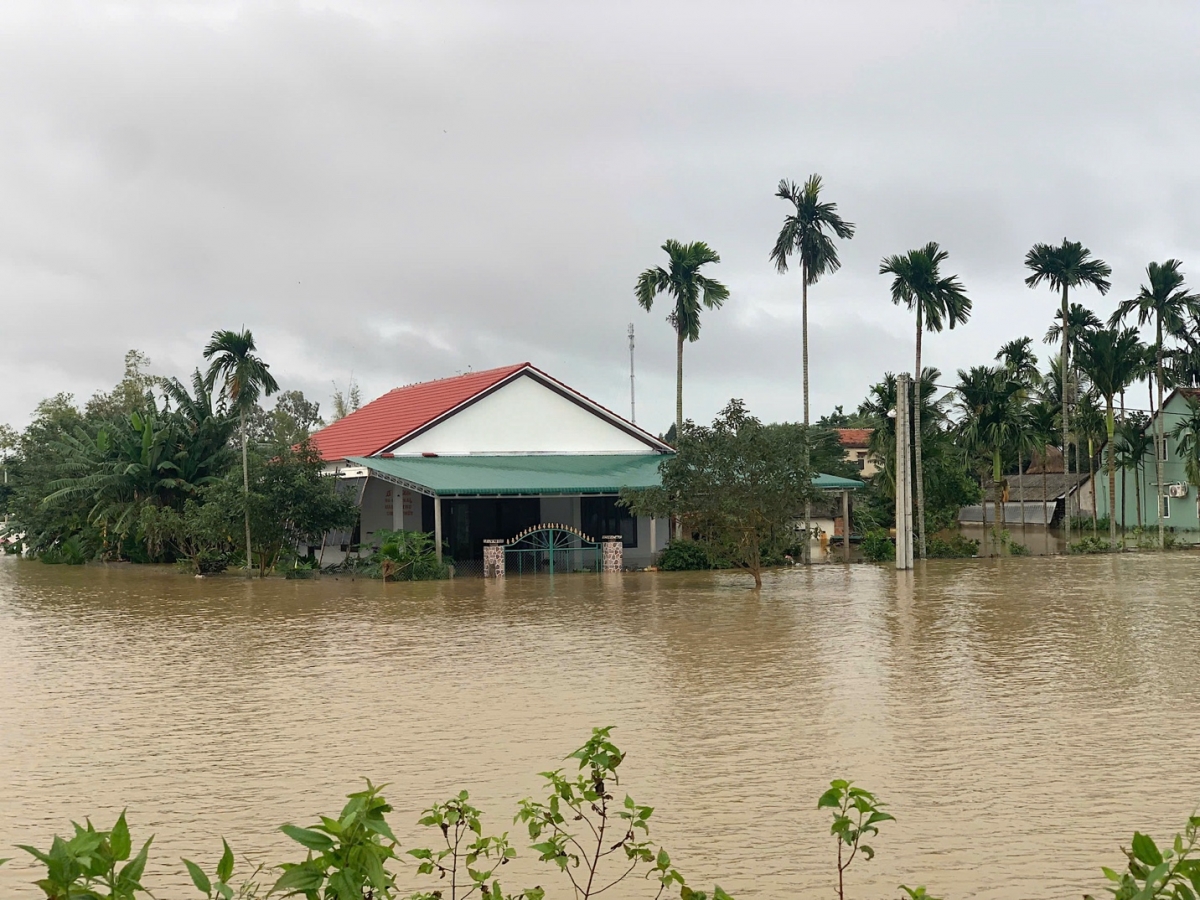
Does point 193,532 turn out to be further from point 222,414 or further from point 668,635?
point 668,635

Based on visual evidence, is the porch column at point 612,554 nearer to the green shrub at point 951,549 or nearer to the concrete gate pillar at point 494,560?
the concrete gate pillar at point 494,560

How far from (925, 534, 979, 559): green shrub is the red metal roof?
13.9 meters

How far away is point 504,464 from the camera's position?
117 ft

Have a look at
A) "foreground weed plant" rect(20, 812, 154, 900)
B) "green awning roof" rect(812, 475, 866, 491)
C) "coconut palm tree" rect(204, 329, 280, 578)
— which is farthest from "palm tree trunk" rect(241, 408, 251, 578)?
"foreground weed plant" rect(20, 812, 154, 900)

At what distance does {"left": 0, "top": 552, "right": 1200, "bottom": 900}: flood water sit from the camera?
27.3 feet

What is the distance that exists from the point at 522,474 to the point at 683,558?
16.4 feet

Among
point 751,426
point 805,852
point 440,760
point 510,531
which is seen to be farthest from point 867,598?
point 805,852

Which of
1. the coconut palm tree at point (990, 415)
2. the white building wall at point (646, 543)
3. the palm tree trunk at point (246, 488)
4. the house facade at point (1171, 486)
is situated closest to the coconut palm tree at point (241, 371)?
the palm tree trunk at point (246, 488)

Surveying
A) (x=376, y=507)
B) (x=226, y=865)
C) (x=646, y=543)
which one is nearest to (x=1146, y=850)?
(x=226, y=865)

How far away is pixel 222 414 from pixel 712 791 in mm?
35297

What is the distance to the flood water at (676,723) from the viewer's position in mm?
8320

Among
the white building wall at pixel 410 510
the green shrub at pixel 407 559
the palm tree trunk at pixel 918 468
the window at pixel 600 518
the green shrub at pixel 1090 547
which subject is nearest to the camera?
the green shrub at pixel 407 559

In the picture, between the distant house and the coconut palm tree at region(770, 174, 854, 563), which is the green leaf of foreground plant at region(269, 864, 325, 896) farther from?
the distant house

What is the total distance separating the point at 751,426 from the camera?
94.1 feet
